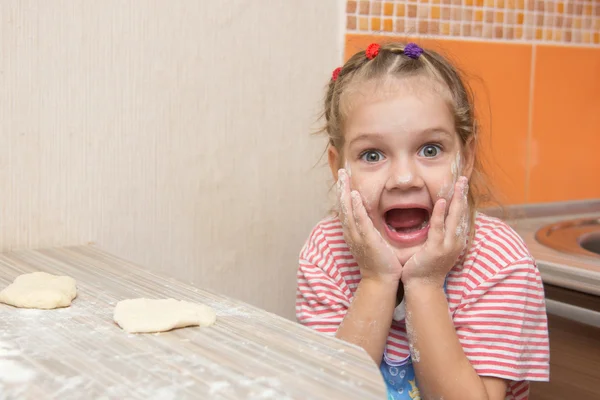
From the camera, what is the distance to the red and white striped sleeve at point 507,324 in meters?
0.99

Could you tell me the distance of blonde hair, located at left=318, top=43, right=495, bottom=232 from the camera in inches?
41.3

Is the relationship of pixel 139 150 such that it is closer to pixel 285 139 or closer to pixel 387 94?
pixel 285 139

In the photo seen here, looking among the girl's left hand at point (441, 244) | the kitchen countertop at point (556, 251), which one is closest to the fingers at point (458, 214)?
the girl's left hand at point (441, 244)

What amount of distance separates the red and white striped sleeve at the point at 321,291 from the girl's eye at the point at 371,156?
0.16 metres

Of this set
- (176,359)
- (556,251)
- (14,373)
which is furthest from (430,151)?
(14,373)

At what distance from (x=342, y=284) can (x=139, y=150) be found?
15.3 inches

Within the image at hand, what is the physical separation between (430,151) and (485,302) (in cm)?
22

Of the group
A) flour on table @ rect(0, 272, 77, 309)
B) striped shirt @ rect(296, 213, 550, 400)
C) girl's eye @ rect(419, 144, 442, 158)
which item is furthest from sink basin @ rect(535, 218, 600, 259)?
flour on table @ rect(0, 272, 77, 309)

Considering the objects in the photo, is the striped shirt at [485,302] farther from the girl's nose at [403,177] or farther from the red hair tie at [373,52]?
the red hair tie at [373,52]

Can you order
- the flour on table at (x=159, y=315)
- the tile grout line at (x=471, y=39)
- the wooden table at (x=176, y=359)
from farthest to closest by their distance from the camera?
the tile grout line at (x=471, y=39) → the flour on table at (x=159, y=315) → the wooden table at (x=176, y=359)

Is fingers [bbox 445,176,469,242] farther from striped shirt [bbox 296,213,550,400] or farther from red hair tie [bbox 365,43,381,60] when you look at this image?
red hair tie [bbox 365,43,381,60]

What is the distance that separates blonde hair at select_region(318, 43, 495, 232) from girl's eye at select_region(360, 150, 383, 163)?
56 mm

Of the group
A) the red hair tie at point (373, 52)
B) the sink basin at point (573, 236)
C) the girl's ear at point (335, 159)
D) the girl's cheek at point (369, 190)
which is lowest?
the sink basin at point (573, 236)

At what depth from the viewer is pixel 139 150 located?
1206 mm
